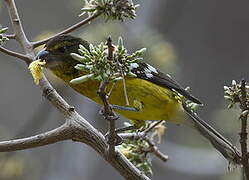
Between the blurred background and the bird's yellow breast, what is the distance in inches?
50.9

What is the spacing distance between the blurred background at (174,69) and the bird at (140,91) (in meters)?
1.29

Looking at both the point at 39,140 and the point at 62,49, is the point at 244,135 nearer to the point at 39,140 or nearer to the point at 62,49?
the point at 39,140

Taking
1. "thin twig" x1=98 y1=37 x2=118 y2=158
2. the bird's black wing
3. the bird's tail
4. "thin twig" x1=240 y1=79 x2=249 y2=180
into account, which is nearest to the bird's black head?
the bird's black wing

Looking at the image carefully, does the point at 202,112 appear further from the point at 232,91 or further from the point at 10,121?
the point at 232,91

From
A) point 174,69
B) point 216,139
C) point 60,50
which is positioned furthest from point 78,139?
point 174,69

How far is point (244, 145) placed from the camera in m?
2.01

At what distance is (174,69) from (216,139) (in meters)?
1.51

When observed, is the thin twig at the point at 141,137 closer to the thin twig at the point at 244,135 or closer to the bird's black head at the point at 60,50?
the bird's black head at the point at 60,50

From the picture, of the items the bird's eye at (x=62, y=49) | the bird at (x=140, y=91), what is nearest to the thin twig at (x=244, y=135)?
the bird at (x=140, y=91)

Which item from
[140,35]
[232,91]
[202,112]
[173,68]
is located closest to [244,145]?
→ [232,91]

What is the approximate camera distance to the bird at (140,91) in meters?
2.88

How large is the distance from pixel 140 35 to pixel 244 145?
2650 mm

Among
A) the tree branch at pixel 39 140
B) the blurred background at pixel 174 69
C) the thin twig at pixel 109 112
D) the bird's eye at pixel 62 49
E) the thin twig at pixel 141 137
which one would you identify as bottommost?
the blurred background at pixel 174 69

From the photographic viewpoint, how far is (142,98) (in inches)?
120
